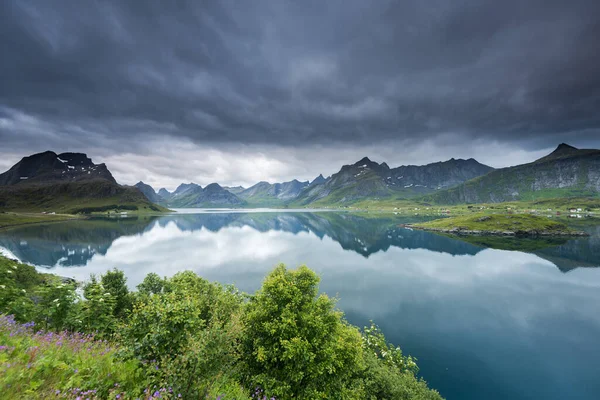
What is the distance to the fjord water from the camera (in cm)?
3584

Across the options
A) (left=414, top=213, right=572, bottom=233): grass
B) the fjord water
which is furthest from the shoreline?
the fjord water

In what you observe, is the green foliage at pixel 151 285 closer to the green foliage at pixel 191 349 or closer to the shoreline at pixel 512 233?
the green foliage at pixel 191 349

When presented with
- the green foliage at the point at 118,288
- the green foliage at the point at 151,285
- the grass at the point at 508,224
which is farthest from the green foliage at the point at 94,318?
the grass at the point at 508,224

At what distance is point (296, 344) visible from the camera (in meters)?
19.0

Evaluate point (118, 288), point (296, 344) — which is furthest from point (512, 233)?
point (118, 288)

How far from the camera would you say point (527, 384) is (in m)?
33.3

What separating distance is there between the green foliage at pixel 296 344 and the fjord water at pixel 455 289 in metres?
20.9

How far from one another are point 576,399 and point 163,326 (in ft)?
164

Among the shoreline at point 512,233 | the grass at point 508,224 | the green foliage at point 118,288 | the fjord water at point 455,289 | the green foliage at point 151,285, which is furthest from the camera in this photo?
the grass at point 508,224

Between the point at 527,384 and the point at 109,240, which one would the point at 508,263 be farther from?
the point at 109,240

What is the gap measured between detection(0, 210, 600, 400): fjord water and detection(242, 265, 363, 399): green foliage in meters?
20.9

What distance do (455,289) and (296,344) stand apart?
235ft

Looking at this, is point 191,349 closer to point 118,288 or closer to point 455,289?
point 118,288

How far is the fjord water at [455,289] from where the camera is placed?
118ft
